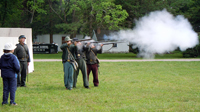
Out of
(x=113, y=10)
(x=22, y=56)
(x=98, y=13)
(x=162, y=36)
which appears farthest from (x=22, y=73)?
(x=98, y=13)

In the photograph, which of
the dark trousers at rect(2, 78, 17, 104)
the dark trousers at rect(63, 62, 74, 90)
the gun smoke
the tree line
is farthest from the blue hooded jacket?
the tree line

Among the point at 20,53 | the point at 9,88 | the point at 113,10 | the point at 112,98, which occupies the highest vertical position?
the point at 113,10

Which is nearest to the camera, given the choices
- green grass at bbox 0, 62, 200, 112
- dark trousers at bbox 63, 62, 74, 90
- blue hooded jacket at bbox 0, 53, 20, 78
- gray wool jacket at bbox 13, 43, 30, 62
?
green grass at bbox 0, 62, 200, 112

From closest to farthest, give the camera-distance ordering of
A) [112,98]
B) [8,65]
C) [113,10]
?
1. [8,65]
2. [112,98]
3. [113,10]

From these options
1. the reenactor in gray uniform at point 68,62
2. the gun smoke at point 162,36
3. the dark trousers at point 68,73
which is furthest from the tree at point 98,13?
the dark trousers at point 68,73

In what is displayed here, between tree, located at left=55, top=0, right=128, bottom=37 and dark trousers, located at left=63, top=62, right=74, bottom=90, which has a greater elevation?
tree, located at left=55, top=0, right=128, bottom=37

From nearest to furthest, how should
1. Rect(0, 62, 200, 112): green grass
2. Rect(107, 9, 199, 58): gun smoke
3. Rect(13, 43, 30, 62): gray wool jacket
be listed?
Rect(0, 62, 200, 112): green grass, Rect(13, 43, 30, 62): gray wool jacket, Rect(107, 9, 199, 58): gun smoke

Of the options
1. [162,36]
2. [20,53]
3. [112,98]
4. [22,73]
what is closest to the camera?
[112,98]

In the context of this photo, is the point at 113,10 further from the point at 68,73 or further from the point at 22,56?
the point at 68,73

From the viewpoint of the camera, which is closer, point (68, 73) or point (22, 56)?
point (68, 73)

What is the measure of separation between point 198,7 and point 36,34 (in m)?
27.4

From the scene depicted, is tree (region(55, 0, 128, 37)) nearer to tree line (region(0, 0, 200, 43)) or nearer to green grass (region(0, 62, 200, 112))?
tree line (region(0, 0, 200, 43))

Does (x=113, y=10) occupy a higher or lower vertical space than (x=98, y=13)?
higher

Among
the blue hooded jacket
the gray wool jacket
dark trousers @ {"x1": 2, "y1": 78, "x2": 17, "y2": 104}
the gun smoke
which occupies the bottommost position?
dark trousers @ {"x1": 2, "y1": 78, "x2": 17, "y2": 104}
